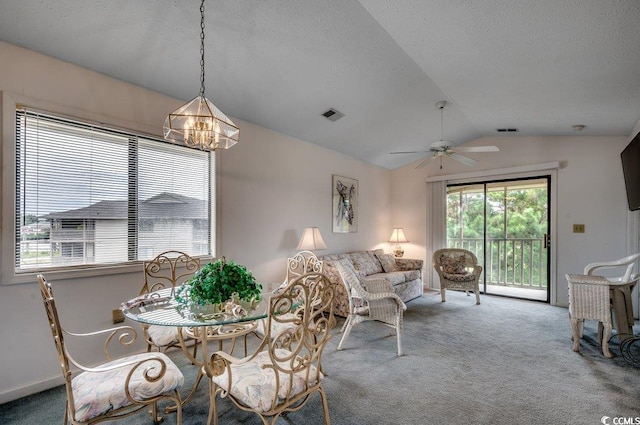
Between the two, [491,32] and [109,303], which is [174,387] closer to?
[109,303]

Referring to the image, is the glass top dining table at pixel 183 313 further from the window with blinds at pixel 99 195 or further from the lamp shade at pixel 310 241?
the lamp shade at pixel 310 241

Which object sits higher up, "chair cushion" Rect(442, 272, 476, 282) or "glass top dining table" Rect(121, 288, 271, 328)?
"glass top dining table" Rect(121, 288, 271, 328)

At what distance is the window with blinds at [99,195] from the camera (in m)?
2.34

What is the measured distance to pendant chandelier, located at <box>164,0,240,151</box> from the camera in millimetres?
1886

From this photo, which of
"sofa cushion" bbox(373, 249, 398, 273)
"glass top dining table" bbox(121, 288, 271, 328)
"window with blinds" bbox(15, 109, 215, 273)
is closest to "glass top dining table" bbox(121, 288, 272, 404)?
"glass top dining table" bbox(121, 288, 271, 328)

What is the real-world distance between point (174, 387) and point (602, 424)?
2622 millimetres

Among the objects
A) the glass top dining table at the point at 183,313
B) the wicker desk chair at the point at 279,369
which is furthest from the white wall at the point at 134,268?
the wicker desk chair at the point at 279,369

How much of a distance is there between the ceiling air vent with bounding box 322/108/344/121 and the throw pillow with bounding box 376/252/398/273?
262 cm

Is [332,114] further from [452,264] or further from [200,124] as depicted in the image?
[452,264]

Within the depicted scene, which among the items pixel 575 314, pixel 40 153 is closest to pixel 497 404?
pixel 575 314

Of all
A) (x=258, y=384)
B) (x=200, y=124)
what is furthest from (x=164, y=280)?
(x=258, y=384)

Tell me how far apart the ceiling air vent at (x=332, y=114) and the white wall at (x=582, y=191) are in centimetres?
316

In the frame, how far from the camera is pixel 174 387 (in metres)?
1.62

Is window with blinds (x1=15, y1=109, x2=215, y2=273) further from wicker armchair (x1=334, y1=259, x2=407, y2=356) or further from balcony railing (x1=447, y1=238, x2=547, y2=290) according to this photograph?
balcony railing (x1=447, y1=238, x2=547, y2=290)
